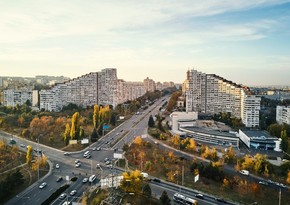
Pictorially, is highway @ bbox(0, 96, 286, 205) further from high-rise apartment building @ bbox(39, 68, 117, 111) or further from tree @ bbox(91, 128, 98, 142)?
high-rise apartment building @ bbox(39, 68, 117, 111)

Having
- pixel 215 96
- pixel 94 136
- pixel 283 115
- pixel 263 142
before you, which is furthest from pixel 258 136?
pixel 94 136

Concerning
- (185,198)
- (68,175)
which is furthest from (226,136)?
(68,175)

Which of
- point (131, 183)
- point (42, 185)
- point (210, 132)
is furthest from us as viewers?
point (210, 132)

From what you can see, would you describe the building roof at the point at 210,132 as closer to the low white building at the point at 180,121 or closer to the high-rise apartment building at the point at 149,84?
the low white building at the point at 180,121

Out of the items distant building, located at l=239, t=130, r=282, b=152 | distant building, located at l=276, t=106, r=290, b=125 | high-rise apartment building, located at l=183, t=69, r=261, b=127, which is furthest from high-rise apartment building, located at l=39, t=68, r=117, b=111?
distant building, located at l=239, t=130, r=282, b=152

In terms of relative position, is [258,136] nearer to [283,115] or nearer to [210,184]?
[210,184]

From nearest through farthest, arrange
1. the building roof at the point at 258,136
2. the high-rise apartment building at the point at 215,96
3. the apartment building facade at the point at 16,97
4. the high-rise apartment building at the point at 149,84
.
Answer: the building roof at the point at 258,136 < the high-rise apartment building at the point at 215,96 < the apartment building facade at the point at 16,97 < the high-rise apartment building at the point at 149,84

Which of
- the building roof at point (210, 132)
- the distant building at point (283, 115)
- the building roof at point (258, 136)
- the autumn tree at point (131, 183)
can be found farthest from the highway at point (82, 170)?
the distant building at point (283, 115)

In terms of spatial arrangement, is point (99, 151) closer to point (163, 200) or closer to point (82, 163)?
point (82, 163)
